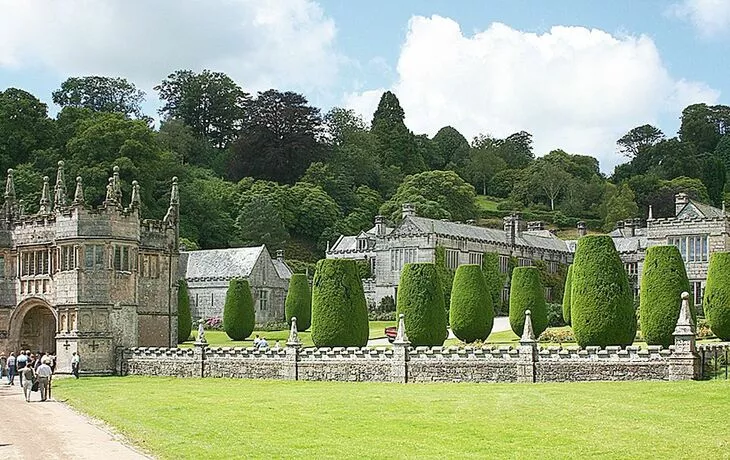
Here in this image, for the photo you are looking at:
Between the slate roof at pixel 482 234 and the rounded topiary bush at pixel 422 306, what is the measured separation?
29.6 m

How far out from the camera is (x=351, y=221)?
106375 mm

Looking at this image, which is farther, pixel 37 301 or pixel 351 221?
pixel 351 221

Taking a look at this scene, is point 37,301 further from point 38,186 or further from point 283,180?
point 283,180

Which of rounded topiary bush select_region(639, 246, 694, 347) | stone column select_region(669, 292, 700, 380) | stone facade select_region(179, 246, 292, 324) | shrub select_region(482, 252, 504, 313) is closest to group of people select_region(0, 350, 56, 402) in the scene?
stone column select_region(669, 292, 700, 380)

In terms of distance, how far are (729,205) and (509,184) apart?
32989mm

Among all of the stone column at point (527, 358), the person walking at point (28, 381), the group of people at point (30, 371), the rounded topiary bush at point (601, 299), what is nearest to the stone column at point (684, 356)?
the stone column at point (527, 358)

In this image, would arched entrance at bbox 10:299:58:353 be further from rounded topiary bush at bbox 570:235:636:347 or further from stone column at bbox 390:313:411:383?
rounded topiary bush at bbox 570:235:636:347

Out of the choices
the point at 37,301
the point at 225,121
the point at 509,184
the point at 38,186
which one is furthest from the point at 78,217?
the point at 509,184

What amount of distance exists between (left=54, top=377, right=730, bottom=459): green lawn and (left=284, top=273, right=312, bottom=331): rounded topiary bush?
2830cm

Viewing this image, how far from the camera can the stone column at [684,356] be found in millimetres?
34781

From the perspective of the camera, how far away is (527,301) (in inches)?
2186

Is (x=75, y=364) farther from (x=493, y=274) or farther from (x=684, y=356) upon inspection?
(x=493, y=274)

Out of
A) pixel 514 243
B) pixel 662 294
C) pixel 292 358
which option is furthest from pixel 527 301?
pixel 514 243

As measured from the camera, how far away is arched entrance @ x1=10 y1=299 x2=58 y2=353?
48.7 meters
